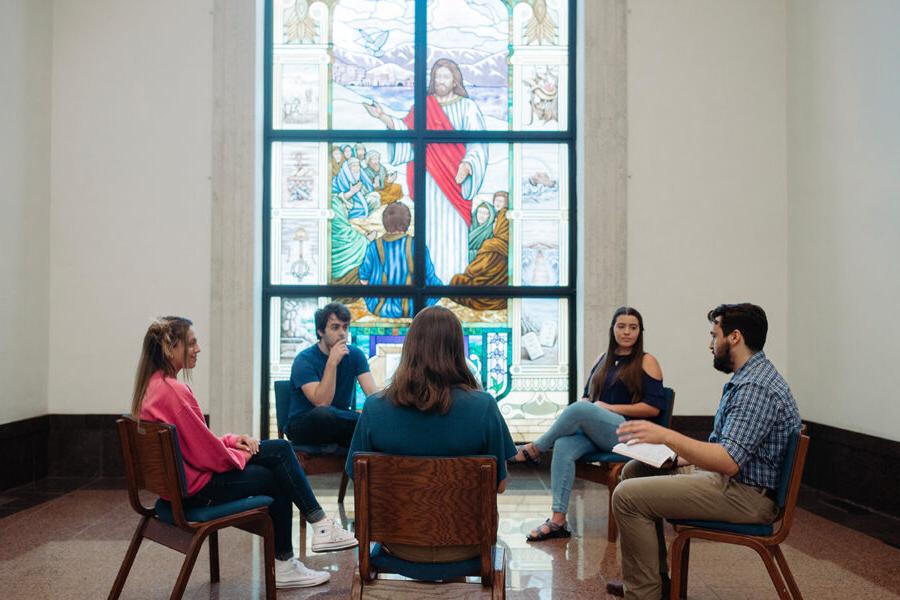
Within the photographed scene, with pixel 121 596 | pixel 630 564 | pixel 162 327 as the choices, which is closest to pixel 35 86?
pixel 162 327

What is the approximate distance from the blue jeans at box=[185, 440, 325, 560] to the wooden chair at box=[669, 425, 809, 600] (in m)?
1.49

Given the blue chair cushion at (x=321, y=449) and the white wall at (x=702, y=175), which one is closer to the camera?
the blue chair cushion at (x=321, y=449)

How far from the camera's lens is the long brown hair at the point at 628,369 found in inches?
172

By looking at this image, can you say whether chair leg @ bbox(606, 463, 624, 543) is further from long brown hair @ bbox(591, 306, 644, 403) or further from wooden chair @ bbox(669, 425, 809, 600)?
wooden chair @ bbox(669, 425, 809, 600)

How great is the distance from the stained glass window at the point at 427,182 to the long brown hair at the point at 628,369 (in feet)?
5.48

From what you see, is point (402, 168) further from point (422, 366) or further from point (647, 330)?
point (422, 366)

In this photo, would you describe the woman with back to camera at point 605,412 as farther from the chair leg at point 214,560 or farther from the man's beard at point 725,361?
the chair leg at point 214,560

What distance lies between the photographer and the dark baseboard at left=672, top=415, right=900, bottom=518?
4.57m

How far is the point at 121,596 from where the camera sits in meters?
3.37

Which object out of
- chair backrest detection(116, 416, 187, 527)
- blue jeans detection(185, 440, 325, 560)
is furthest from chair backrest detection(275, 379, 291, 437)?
chair backrest detection(116, 416, 187, 527)

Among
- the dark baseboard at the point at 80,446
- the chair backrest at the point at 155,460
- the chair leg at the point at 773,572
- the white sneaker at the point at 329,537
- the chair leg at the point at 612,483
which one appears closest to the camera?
the chair leg at the point at 773,572

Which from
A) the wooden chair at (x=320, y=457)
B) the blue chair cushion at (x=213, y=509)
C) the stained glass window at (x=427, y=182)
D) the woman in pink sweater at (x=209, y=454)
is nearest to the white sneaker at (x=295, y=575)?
the woman in pink sweater at (x=209, y=454)

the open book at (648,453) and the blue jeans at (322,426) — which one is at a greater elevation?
the open book at (648,453)

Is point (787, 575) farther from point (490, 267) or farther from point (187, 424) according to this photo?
point (490, 267)
